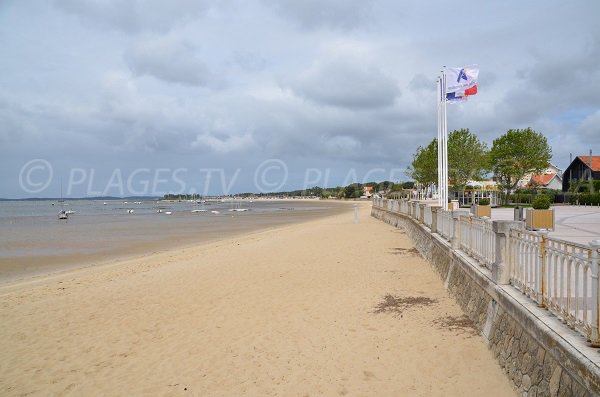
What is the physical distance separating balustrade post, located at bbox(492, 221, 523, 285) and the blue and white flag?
1394 cm

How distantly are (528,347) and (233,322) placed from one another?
17.2 feet

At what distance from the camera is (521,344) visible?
4824 mm

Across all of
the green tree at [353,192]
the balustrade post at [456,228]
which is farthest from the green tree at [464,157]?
the green tree at [353,192]

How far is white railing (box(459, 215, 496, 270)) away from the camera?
7.10 m

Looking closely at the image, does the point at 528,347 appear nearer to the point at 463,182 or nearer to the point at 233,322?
the point at 233,322

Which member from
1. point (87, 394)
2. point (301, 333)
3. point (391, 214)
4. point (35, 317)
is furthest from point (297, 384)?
point (391, 214)

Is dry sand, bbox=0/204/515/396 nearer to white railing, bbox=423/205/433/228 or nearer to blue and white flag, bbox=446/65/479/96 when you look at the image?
white railing, bbox=423/205/433/228

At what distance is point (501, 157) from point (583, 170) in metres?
17.8

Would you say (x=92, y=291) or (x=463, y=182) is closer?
(x=92, y=291)

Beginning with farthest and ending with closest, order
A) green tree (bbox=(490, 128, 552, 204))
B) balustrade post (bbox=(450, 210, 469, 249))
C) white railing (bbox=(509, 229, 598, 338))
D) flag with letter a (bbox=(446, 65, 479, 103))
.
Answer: green tree (bbox=(490, 128, 552, 204)), flag with letter a (bbox=(446, 65, 479, 103)), balustrade post (bbox=(450, 210, 469, 249)), white railing (bbox=(509, 229, 598, 338))

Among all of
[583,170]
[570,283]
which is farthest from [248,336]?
[583,170]

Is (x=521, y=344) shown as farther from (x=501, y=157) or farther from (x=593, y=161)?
(x=593, y=161)

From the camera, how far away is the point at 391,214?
30.3 meters

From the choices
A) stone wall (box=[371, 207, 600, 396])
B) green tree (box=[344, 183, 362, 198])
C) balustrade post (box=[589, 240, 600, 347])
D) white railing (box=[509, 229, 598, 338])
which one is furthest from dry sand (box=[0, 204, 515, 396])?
green tree (box=[344, 183, 362, 198])
